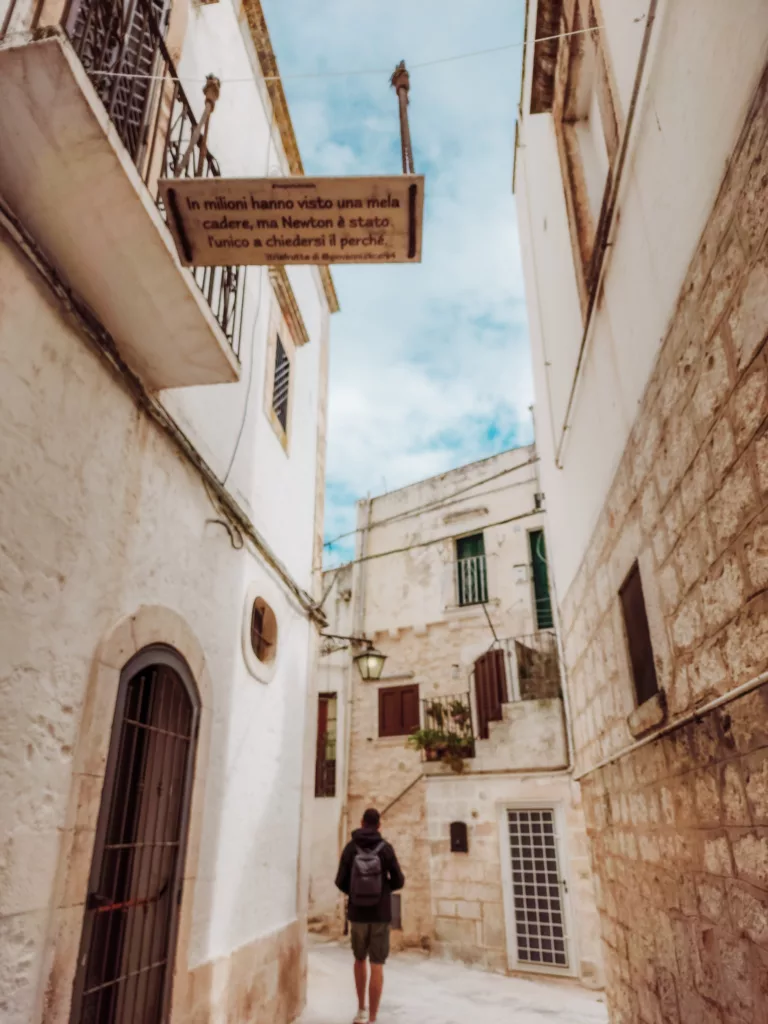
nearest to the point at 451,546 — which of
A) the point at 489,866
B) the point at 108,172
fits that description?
the point at 489,866

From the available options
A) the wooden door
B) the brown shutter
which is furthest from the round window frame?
the brown shutter

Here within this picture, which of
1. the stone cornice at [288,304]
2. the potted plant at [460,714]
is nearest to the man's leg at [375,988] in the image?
the stone cornice at [288,304]

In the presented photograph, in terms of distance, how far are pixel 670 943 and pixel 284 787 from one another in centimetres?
402

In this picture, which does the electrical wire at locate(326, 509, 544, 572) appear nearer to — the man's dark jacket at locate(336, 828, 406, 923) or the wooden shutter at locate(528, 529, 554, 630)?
the wooden shutter at locate(528, 529, 554, 630)

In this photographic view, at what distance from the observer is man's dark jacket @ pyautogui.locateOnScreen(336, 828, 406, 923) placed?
5512 mm

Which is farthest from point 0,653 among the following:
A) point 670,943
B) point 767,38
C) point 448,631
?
point 448,631

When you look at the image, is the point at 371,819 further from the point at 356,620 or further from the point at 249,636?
the point at 356,620

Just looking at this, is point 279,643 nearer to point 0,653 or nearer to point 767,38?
point 0,653

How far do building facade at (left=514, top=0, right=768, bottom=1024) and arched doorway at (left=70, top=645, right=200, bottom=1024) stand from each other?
284cm

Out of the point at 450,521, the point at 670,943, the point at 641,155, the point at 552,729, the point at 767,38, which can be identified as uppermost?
the point at 450,521

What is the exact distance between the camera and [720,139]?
2.33m

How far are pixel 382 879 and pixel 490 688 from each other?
671 cm

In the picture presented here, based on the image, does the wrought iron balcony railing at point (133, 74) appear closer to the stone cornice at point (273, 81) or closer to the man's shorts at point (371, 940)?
the stone cornice at point (273, 81)

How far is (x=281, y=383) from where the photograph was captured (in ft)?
24.5
